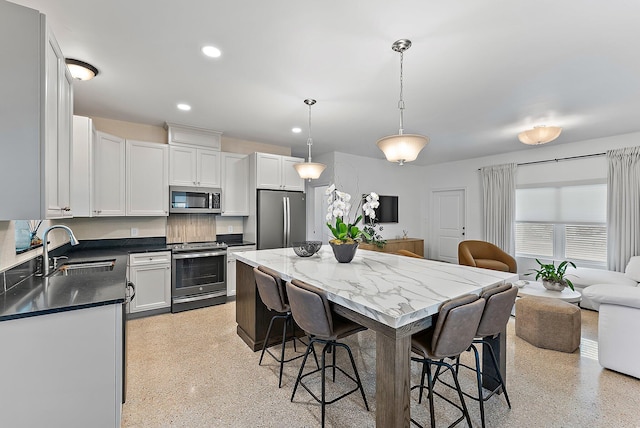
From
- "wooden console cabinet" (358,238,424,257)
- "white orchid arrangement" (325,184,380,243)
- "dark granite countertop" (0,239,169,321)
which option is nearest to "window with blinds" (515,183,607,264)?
"wooden console cabinet" (358,238,424,257)

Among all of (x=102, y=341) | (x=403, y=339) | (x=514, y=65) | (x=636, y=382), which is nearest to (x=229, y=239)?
(x=102, y=341)

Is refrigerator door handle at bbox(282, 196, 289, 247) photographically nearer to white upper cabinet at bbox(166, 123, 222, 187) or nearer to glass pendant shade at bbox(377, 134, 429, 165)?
white upper cabinet at bbox(166, 123, 222, 187)

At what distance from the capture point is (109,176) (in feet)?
11.5

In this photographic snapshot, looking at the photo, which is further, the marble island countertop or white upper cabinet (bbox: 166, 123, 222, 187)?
white upper cabinet (bbox: 166, 123, 222, 187)

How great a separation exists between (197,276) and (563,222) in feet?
20.4

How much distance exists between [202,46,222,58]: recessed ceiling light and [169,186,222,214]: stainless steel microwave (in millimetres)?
2271

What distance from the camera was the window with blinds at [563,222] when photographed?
15.5 ft

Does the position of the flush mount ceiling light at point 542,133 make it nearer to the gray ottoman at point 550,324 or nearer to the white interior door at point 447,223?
the gray ottoman at point 550,324

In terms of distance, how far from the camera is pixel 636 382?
7.32ft

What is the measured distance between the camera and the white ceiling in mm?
1750

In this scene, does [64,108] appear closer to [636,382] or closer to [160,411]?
[160,411]

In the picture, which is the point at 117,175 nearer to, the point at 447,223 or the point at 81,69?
the point at 81,69

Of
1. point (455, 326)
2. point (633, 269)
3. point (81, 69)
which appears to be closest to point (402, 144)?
point (455, 326)

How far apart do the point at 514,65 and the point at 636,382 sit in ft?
8.84
